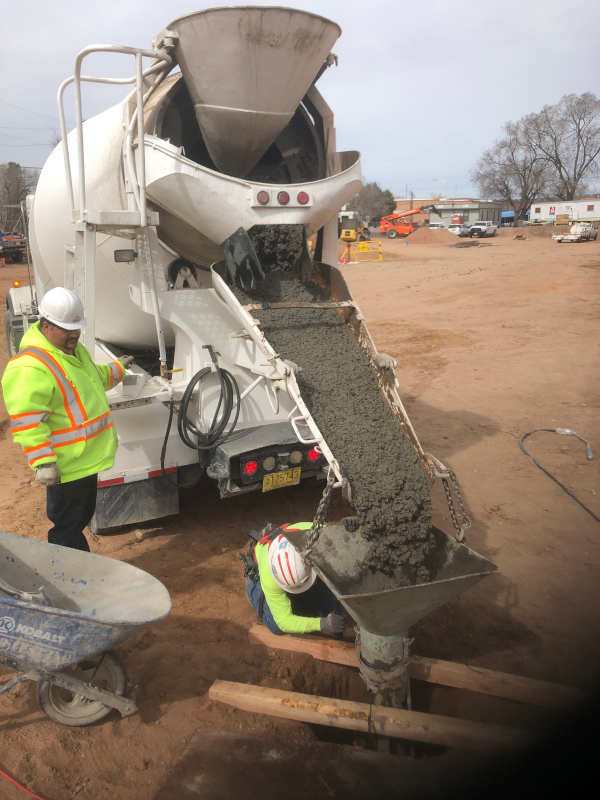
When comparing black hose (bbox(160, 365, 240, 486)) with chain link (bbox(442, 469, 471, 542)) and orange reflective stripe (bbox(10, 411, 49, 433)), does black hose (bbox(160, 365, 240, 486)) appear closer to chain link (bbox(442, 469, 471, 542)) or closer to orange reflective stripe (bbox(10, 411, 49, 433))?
orange reflective stripe (bbox(10, 411, 49, 433))

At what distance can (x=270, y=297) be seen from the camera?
13.6 ft

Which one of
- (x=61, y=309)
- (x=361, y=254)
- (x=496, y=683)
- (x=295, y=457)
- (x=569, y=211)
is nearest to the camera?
(x=496, y=683)

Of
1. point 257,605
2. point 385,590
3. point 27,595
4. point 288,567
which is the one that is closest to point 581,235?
point 257,605

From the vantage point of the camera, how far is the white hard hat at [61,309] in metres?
3.36

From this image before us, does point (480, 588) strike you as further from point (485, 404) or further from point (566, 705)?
point (485, 404)

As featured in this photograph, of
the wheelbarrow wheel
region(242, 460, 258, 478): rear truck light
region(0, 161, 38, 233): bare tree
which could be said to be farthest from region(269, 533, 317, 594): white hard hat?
region(0, 161, 38, 233): bare tree

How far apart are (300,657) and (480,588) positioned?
1.35m

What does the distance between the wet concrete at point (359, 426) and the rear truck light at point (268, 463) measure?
85 cm

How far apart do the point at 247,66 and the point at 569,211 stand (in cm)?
4437

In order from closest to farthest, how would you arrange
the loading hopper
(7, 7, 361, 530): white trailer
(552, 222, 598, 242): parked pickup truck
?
1. the loading hopper
2. (7, 7, 361, 530): white trailer
3. (552, 222, 598, 242): parked pickup truck

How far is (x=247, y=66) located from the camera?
366 centimetres

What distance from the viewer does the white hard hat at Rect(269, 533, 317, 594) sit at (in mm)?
2984

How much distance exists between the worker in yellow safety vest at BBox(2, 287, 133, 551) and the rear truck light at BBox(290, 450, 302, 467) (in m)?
1.28

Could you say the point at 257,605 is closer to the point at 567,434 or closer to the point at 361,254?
the point at 567,434
